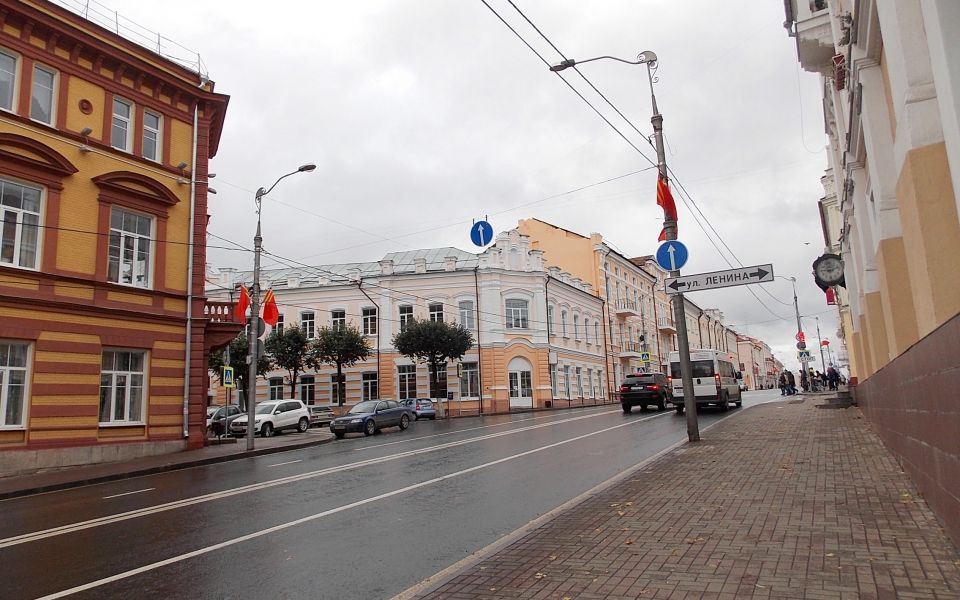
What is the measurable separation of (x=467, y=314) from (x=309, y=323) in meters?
12.1

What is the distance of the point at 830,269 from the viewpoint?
19.1 metres

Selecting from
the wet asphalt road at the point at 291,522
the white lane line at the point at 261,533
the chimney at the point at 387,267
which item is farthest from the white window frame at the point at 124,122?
the chimney at the point at 387,267

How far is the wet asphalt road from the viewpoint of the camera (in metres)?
5.73

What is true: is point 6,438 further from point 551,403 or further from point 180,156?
point 551,403

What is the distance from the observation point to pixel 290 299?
156ft

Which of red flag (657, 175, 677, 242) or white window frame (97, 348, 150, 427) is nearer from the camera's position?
red flag (657, 175, 677, 242)

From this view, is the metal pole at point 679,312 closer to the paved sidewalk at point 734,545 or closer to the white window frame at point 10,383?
the paved sidewalk at point 734,545

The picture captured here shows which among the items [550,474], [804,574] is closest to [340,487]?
[550,474]

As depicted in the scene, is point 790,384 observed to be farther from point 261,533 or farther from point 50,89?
point 50,89

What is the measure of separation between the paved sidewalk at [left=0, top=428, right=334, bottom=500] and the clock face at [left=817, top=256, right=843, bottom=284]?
707 inches

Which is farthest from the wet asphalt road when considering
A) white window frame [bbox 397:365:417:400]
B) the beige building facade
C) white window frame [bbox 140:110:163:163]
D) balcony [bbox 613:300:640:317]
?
balcony [bbox 613:300:640:317]

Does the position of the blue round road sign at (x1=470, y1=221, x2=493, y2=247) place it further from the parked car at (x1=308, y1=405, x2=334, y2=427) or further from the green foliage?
the green foliage

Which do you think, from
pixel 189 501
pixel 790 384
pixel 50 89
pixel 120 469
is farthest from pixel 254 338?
pixel 790 384

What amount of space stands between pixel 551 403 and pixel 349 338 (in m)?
15.1
